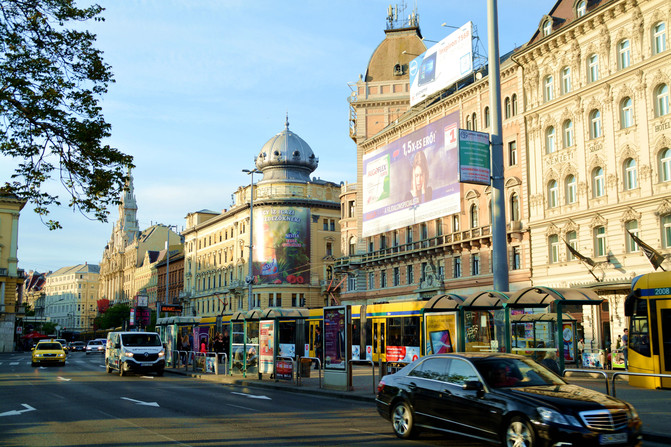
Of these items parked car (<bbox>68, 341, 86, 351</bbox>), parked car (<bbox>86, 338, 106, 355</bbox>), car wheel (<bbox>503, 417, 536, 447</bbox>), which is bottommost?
parked car (<bbox>68, 341, 86, 351</bbox>)

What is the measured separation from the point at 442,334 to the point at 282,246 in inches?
2084

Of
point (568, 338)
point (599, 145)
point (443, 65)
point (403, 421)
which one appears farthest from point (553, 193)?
point (403, 421)

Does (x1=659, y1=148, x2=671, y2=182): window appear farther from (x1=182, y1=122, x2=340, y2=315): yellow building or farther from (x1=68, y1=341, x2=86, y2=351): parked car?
(x1=68, y1=341, x2=86, y2=351): parked car

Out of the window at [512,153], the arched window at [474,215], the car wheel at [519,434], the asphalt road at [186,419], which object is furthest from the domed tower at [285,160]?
the car wheel at [519,434]

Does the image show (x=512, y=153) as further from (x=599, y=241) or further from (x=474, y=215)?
(x=599, y=241)

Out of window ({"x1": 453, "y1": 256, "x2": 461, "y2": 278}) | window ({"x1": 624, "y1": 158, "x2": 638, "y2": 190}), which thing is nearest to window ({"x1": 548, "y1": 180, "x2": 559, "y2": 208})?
window ({"x1": 624, "y1": 158, "x2": 638, "y2": 190})

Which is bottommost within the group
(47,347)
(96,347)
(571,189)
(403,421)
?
(96,347)

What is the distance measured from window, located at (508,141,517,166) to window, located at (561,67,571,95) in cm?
521

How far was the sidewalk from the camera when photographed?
12097 millimetres

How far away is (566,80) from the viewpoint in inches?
1528

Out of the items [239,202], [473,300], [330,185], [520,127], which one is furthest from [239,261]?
[473,300]

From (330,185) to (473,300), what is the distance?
61.0 m

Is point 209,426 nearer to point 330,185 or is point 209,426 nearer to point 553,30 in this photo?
point 553,30

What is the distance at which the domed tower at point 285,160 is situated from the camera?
8031 centimetres
